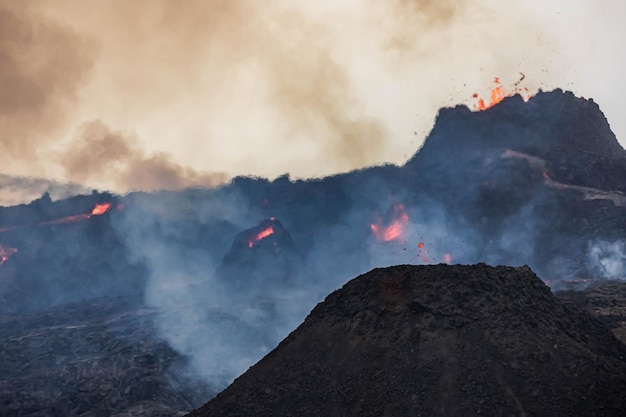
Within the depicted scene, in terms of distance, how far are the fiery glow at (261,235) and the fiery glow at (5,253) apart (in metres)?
83.5

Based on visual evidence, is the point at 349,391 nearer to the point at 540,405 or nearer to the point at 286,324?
the point at 540,405

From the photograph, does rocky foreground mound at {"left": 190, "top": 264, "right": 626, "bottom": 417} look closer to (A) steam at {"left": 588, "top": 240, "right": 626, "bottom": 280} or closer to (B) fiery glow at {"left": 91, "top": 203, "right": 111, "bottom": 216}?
(A) steam at {"left": 588, "top": 240, "right": 626, "bottom": 280}

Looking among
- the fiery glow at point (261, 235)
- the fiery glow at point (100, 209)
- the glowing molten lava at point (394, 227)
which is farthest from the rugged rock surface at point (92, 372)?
the fiery glow at point (100, 209)

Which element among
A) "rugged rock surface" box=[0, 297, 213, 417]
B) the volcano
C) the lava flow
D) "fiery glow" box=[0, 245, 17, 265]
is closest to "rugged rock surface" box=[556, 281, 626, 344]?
the volcano

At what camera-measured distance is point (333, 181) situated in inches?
6777

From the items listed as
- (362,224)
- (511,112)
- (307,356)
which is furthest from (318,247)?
(307,356)

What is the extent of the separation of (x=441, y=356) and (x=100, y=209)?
7009 inches

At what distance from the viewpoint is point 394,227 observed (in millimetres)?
139750

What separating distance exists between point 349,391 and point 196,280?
142046mm

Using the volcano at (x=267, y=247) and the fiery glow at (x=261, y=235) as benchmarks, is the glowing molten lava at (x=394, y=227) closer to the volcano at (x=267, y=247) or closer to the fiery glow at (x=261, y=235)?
the volcano at (x=267, y=247)

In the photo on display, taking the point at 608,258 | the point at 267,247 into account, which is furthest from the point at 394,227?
the point at 608,258

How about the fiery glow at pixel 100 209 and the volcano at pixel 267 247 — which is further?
the fiery glow at pixel 100 209

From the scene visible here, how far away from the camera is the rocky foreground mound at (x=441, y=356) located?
2722 cm

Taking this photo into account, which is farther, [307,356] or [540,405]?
[307,356]
